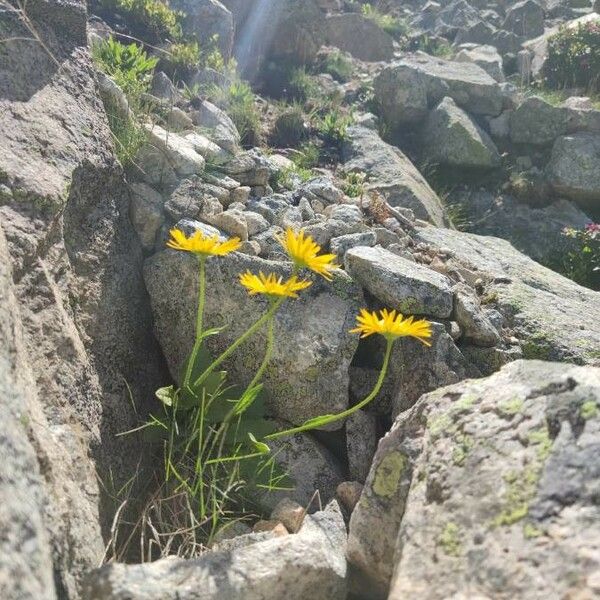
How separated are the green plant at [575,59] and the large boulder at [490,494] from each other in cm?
1121

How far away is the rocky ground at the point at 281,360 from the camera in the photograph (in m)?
2.36

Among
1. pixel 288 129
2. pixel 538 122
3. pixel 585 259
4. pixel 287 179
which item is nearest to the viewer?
pixel 287 179

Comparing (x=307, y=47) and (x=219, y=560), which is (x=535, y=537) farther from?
(x=307, y=47)

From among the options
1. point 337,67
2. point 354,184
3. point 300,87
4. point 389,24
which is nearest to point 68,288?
point 354,184

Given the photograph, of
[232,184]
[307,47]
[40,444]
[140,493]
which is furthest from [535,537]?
[307,47]

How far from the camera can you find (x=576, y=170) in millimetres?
9648

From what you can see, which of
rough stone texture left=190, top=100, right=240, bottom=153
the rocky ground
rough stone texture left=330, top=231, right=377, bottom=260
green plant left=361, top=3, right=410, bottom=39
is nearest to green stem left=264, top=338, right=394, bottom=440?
the rocky ground

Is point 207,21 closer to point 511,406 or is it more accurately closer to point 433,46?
point 433,46

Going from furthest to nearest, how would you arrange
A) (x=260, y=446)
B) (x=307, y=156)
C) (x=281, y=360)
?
(x=307, y=156) → (x=281, y=360) → (x=260, y=446)

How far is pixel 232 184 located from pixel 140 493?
2.49m

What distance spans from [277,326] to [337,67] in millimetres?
8803

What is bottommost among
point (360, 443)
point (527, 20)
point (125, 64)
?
point (360, 443)

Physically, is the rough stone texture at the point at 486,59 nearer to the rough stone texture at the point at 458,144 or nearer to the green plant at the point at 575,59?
the green plant at the point at 575,59

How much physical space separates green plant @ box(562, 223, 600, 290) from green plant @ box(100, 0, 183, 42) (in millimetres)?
5726
